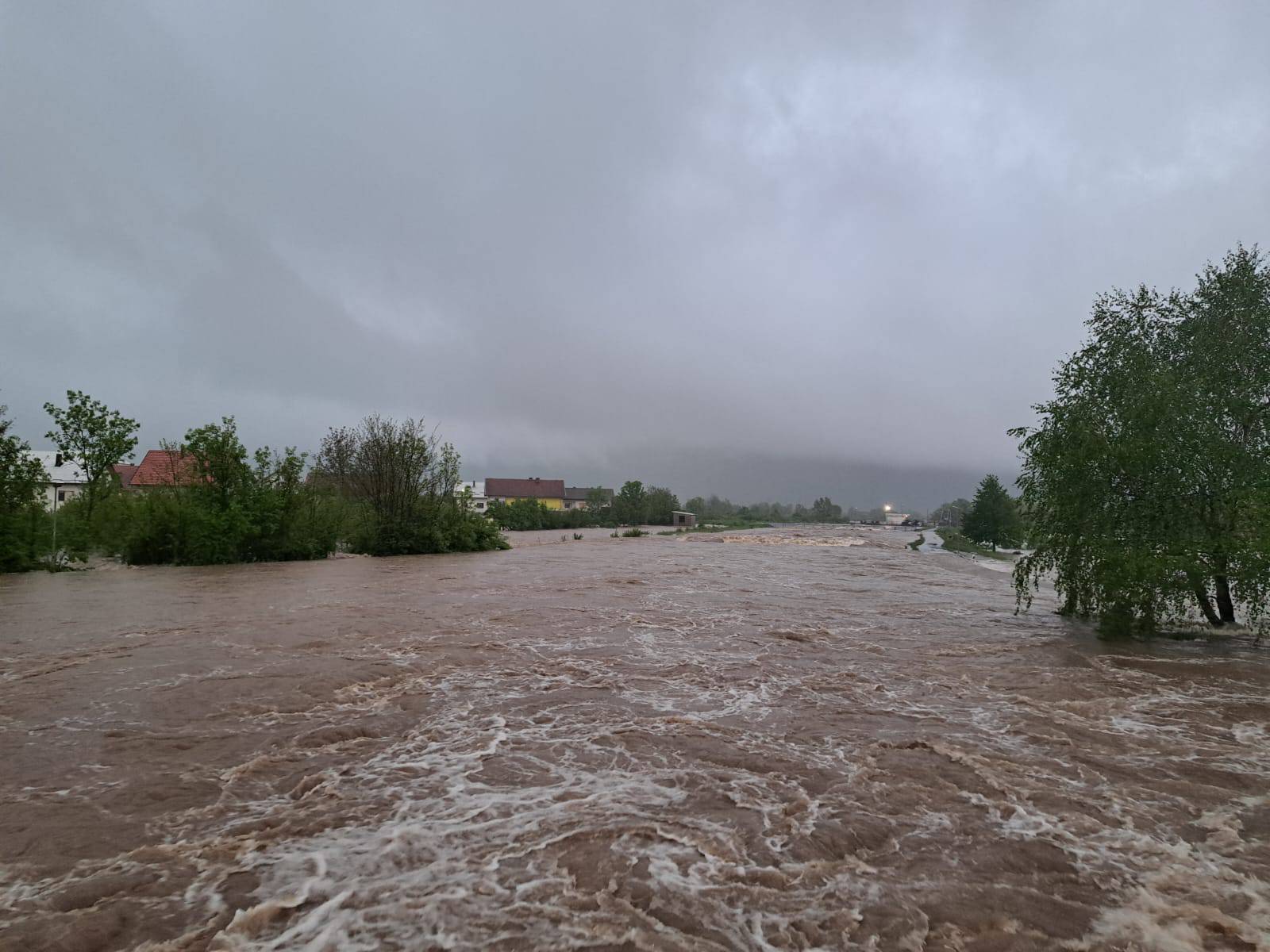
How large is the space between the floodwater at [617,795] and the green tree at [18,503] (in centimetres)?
1033

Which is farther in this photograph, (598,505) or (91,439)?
(598,505)

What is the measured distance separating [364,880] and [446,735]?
7.33 ft

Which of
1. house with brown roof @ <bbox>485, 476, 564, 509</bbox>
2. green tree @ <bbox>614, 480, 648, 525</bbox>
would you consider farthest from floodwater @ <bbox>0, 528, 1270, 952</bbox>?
house with brown roof @ <bbox>485, 476, 564, 509</bbox>

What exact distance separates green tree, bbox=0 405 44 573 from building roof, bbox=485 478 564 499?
319ft

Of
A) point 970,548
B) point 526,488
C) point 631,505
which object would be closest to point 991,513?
point 970,548

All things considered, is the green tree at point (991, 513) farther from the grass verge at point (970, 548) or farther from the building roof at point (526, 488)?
the building roof at point (526, 488)

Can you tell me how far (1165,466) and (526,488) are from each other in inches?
4426

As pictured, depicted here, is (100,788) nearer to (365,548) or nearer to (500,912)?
(500,912)

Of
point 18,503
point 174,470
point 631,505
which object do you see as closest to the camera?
point 18,503

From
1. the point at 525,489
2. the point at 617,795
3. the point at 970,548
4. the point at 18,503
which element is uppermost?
the point at 525,489

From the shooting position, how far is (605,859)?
3564 mm

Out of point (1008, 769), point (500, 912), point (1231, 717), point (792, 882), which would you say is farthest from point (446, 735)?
point (1231, 717)

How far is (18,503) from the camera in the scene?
1741 centimetres

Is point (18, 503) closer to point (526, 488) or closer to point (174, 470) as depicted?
point (174, 470)
